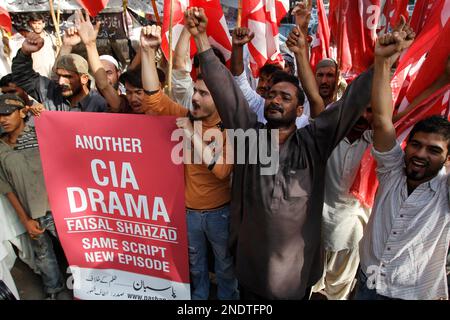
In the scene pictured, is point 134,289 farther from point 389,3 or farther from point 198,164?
Answer: point 389,3

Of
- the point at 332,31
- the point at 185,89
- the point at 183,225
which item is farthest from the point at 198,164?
the point at 332,31

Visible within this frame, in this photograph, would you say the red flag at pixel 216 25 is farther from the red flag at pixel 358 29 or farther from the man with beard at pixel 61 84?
the man with beard at pixel 61 84

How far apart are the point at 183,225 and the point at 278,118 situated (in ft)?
2.97

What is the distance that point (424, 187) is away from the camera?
172 centimetres

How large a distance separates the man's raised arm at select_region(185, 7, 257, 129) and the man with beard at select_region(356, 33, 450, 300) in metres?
0.65

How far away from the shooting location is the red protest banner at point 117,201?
214 centimetres

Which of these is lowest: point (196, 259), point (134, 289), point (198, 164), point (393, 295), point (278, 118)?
point (134, 289)

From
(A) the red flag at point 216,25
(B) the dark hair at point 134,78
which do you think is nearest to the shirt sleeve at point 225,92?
(B) the dark hair at point 134,78

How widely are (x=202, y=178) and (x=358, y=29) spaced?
181 cm

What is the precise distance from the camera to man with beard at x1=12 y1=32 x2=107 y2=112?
2.79 meters

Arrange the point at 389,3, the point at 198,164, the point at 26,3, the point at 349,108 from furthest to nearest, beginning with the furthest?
the point at 26,3
the point at 389,3
the point at 198,164
the point at 349,108

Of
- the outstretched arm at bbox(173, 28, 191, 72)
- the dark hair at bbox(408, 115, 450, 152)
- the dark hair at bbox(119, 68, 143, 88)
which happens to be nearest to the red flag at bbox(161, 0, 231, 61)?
the outstretched arm at bbox(173, 28, 191, 72)

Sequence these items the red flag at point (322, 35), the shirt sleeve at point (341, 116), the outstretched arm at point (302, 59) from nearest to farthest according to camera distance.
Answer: the shirt sleeve at point (341, 116), the outstretched arm at point (302, 59), the red flag at point (322, 35)

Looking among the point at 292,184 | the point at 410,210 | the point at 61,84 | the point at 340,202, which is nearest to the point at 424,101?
the point at 410,210
